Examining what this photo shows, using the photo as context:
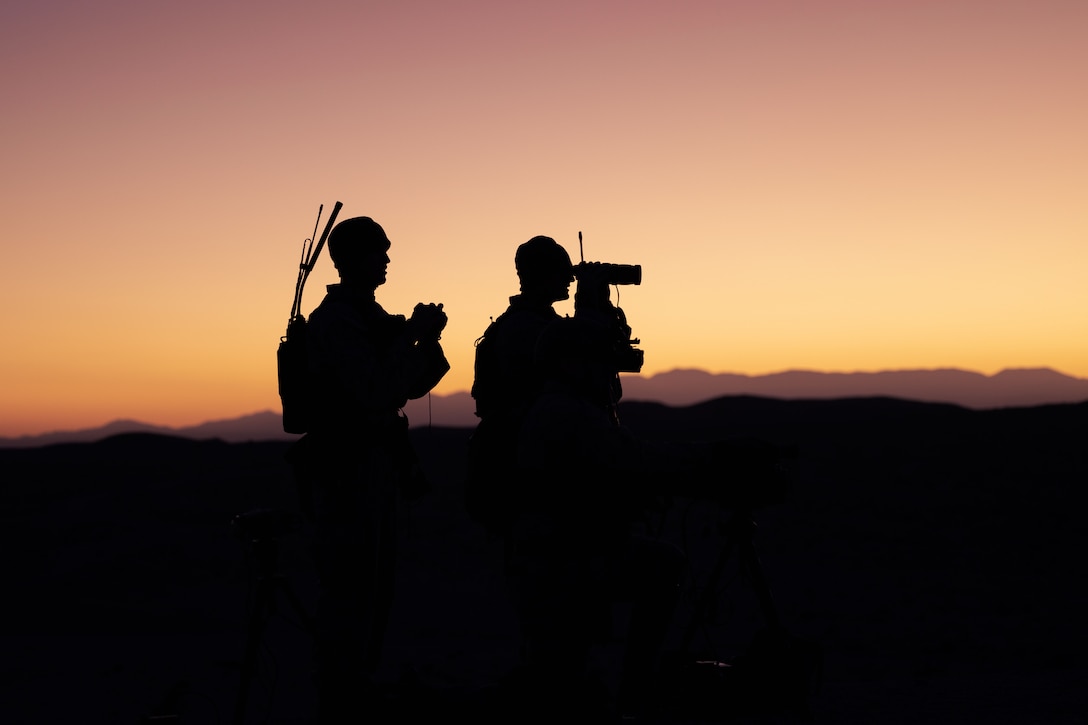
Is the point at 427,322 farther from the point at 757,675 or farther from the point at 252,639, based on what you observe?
Result: the point at 757,675

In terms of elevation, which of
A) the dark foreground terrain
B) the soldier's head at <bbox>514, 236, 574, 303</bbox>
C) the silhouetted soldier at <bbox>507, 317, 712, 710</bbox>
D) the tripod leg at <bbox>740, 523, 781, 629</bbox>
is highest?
the soldier's head at <bbox>514, 236, 574, 303</bbox>

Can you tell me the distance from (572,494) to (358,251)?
193 centimetres

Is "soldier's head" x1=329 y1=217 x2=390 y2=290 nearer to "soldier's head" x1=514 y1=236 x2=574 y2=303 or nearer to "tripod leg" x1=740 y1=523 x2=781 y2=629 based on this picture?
"soldier's head" x1=514 y1=236 x2=574 y2=303

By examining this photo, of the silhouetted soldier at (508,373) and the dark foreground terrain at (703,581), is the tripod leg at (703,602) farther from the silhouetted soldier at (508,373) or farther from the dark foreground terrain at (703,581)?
the silhouetted soldier at (508,373)

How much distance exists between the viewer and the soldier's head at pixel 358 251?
17.7 feet

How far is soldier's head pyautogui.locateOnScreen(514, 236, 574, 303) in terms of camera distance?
222 inches

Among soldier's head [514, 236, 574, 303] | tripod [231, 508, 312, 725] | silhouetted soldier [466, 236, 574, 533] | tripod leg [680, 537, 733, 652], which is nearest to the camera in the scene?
silhouetted soldier [466, 236, 574, 533]

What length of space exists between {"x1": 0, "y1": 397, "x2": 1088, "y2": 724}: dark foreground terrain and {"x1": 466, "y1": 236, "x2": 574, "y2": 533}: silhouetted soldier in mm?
764

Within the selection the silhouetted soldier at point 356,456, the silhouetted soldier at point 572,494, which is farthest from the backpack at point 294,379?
the silhouetted soldier at point 572,494

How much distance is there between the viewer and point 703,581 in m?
12.7

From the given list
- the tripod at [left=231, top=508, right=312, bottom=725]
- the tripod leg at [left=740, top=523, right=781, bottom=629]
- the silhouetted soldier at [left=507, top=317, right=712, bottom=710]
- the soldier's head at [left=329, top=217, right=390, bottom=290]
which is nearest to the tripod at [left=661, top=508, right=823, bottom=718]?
the tripod leg at [left=740, top=523, right=781, bottom=629]

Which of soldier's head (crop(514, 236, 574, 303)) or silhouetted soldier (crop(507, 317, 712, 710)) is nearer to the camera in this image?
silhouetted soldier (crop(507, 317, 712, 710))

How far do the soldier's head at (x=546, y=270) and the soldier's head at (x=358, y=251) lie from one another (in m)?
0.74

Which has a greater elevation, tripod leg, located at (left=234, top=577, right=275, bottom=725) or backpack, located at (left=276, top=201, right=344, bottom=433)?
backpack, located at (left=276, top=201, right=344, bottom=433)
